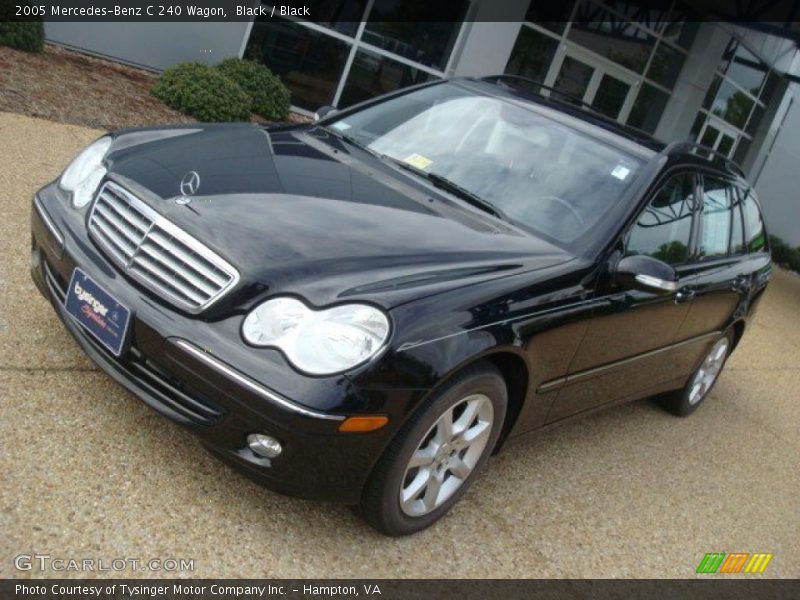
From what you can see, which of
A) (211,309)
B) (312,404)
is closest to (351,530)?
(312,404)

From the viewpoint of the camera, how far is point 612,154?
400 cm

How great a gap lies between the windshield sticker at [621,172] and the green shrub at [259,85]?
706 cm

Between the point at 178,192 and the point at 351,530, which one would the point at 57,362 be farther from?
the point at 351,530

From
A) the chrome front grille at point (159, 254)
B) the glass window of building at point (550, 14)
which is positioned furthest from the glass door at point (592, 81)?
the chrome front grille at point (159, 254)

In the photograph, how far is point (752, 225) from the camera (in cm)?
547

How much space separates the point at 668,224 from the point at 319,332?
2.20 metres

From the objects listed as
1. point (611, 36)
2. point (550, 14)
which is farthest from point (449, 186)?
point (611, 36)

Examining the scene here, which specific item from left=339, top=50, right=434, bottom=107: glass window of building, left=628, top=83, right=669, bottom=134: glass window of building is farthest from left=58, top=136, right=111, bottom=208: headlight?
left=628, top=83, right=669, bottom=134: glass window of building

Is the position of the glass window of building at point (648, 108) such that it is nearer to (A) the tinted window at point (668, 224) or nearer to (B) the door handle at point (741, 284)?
(B) the door handle at point (741, 284)

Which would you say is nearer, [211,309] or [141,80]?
[211,309]

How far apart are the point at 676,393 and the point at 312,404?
11.8ft

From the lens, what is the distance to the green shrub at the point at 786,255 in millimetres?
19064

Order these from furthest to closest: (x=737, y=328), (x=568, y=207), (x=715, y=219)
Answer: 1. (x=737, y=328)
2. (x=715, y=219)
3. (x=568, y=207)

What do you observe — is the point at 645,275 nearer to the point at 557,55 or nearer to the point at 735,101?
the point at 557,55
